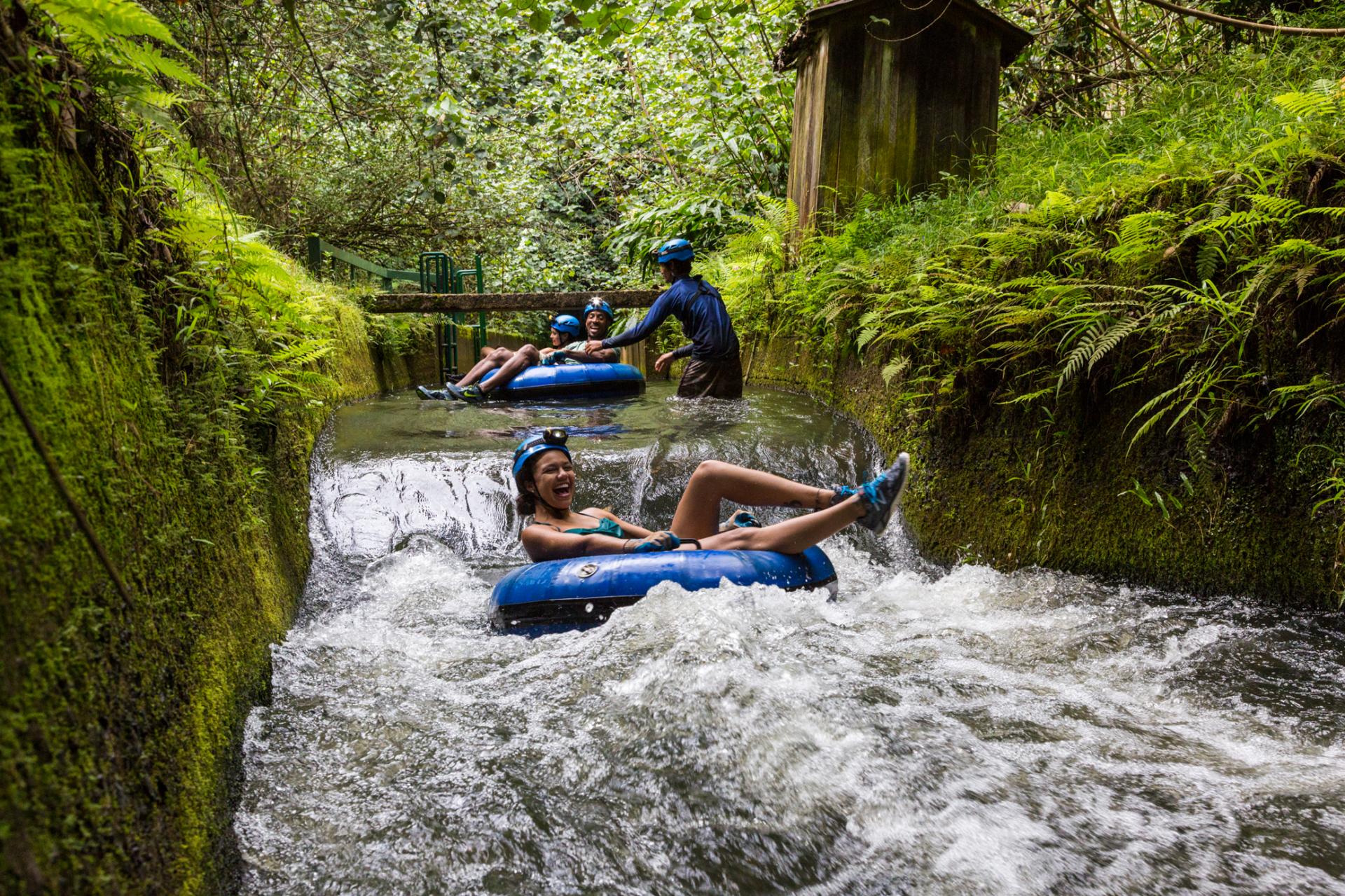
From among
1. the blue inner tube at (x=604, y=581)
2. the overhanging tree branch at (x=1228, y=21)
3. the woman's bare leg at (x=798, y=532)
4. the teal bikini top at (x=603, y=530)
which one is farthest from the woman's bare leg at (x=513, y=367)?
the overhanging tree branch at (x=1228, y=21)

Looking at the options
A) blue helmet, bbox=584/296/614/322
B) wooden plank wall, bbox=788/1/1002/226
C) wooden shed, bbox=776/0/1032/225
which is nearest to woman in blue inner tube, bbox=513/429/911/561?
wooden plank wall, bbox=788/1/1002/226

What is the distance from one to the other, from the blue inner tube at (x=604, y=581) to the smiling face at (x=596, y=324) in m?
6.82

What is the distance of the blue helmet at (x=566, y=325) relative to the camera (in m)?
11.7

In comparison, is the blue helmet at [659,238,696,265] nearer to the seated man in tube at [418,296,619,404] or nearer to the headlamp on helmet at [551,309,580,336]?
the seated man in tube at [418,296,619,404]

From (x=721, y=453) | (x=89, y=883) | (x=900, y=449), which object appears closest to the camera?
(x=89, y=883)

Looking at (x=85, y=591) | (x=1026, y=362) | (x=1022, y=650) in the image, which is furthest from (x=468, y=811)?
(x=1026, y=362)

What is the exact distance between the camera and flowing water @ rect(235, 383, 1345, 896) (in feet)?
8.22

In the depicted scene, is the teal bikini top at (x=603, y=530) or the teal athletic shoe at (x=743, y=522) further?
the teal athletic shoe at (x=743, y=522)

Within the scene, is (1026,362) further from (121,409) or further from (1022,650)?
(121,409)

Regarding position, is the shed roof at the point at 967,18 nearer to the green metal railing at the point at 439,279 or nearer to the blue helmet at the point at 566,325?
the blue helmet at the point at 566,325

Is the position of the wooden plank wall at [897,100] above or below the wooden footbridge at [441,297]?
above

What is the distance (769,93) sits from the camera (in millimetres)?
12938

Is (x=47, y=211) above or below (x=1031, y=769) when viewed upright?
above

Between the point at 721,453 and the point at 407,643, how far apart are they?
10.4ft
